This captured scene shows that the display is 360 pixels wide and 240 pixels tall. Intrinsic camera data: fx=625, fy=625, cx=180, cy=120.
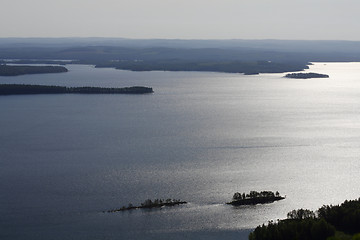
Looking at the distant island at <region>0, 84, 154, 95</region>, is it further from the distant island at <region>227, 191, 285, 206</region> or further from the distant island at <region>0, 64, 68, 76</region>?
the distant island at <region>227, 191, 285, 206</region>

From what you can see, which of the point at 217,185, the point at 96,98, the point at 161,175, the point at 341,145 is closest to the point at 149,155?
the point at 161,175

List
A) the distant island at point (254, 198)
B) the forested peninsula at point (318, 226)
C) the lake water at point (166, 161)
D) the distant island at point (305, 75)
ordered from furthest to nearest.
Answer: the distant island at point (305, 75) < the distant island at point (254, 198) < the lake water at point (166, 161) < the forested peninsula at point (318, 226)

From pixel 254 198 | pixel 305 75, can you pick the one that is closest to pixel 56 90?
pixel 305 75

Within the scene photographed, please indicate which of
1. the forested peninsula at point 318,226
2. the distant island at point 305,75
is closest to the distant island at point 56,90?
the distant island at point 305,75

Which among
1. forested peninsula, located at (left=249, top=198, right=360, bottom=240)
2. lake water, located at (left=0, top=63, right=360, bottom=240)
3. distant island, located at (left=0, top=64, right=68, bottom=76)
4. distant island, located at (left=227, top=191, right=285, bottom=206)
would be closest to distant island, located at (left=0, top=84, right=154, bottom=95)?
lake water, located at (left=0, top=63, right=360, bottom=240)

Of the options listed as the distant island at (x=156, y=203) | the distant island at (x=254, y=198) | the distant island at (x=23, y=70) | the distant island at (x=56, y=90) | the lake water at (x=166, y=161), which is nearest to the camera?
the lake water at (x=166, y=161)

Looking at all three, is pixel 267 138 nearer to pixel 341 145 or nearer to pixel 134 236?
pixel 341 145

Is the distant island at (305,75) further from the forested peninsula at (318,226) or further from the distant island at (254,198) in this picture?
the forested peninsula at (318,226)
